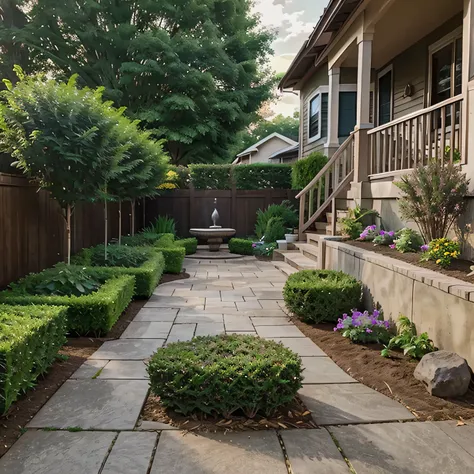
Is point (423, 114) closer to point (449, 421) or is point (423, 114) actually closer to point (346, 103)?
point (449, 421)

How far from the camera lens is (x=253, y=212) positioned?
14438 mm

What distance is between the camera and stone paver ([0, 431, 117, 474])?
2199mm

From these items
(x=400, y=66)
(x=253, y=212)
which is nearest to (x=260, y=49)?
(x=253, y=212)

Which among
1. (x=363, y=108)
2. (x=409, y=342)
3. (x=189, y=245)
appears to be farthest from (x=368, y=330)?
(x=189, y=245)

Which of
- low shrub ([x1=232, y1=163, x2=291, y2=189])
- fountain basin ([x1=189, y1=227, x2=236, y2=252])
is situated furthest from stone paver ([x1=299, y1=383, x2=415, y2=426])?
low shrub ([x1=232, y1=163, x2=291, y2=189])

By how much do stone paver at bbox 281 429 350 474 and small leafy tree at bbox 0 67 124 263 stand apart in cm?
380

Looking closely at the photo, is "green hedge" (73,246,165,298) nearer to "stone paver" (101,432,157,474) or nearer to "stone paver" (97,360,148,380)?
"stone paver" (97,360,148,380)

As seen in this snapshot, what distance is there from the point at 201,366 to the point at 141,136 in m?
6.41

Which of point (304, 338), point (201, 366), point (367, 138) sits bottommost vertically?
point (304, 338)

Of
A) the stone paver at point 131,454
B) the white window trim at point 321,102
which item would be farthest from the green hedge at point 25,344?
the white window trim at point 321,102

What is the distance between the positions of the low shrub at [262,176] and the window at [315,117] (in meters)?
1.46

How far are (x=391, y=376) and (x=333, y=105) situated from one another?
7832mm

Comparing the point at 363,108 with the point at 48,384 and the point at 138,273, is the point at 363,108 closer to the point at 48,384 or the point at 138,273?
the point at 138,273

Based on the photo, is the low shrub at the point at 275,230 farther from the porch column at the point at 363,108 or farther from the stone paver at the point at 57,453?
the stone paver at the point at 57,453
